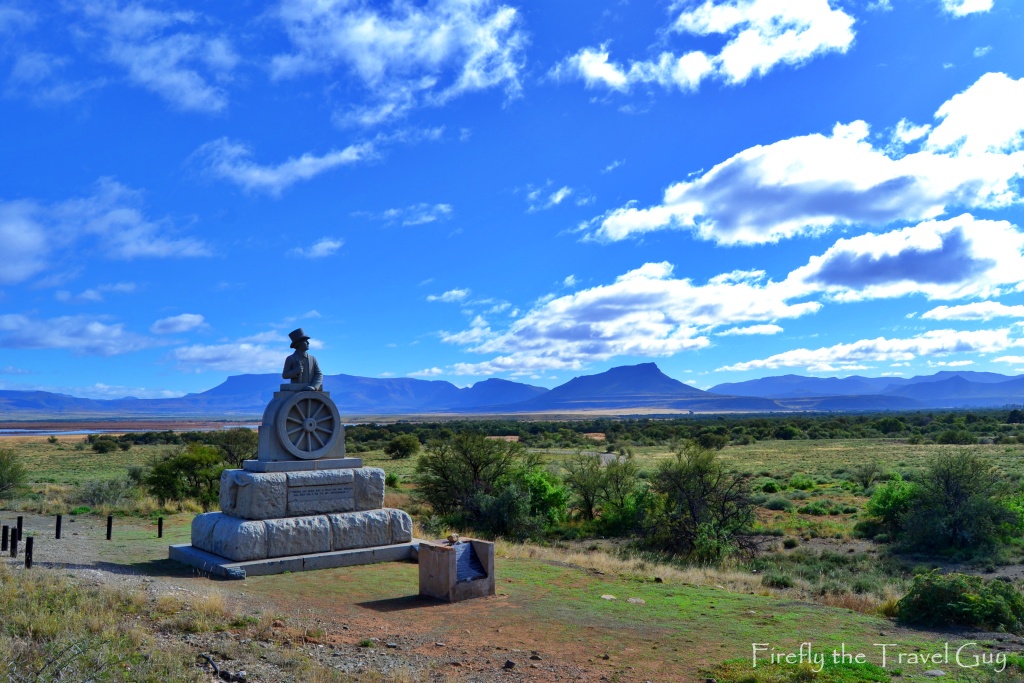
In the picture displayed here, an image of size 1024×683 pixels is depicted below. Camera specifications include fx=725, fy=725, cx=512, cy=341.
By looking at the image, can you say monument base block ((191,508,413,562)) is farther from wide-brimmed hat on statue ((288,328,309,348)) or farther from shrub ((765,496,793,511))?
shrub ((765,496,793,511))

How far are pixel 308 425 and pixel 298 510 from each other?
1.81 m

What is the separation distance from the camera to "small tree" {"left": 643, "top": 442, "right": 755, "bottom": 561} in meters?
20.2

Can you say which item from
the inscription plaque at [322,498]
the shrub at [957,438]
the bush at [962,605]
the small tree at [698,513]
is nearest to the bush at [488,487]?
the small tree at [698,513]

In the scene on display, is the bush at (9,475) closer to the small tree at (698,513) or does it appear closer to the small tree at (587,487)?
the small tree at (587,487)

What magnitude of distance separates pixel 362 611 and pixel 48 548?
327 inches

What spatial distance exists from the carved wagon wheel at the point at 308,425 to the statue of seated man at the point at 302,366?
382 mm

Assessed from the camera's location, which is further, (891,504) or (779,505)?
(779,505)

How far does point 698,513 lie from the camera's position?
69.1ft

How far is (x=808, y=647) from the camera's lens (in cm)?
930

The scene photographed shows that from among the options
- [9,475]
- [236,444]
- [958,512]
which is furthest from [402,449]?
[958,512]

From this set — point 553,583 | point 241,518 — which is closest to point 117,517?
point 241,518

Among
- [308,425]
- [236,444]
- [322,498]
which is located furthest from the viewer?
[236,444]

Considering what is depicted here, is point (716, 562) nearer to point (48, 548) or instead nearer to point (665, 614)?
point (665, 614)

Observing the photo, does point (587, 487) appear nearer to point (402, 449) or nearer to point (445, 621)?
point (445, 621)
